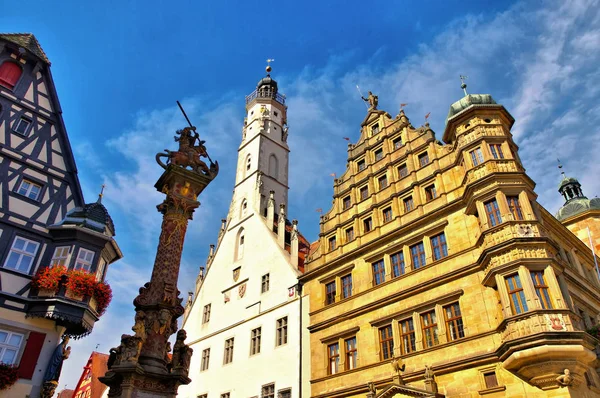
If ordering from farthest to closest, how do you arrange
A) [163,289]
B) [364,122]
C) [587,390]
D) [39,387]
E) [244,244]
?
[244,244] < [364,122] < [39,387] < [587,390] < [163,289]

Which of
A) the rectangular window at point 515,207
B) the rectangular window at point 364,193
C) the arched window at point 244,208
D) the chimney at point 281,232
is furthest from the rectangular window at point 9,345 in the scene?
the rectangular window at point 515,207

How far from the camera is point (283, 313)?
2352cm

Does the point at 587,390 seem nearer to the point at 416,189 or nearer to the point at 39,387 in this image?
the point at 416,189

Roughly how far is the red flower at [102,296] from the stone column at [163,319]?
287 inches

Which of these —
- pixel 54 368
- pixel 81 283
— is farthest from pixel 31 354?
pixel 81 283

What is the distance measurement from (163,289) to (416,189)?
1312cm

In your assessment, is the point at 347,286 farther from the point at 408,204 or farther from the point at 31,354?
the point at 31,354

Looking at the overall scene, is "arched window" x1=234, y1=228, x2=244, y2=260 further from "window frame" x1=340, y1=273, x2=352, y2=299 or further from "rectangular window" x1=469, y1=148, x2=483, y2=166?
"rectangular window" x1=469, y1=148, x2=483, y2=166

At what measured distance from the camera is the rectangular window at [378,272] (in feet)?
65.7

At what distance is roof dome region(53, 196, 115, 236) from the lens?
19141 millimetres

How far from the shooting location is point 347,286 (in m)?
21.5

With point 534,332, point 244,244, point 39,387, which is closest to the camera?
point 534,332

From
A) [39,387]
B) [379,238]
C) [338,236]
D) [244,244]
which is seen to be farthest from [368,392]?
[244,244]

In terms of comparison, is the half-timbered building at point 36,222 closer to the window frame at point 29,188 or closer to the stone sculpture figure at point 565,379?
the window frame at point 29,188
